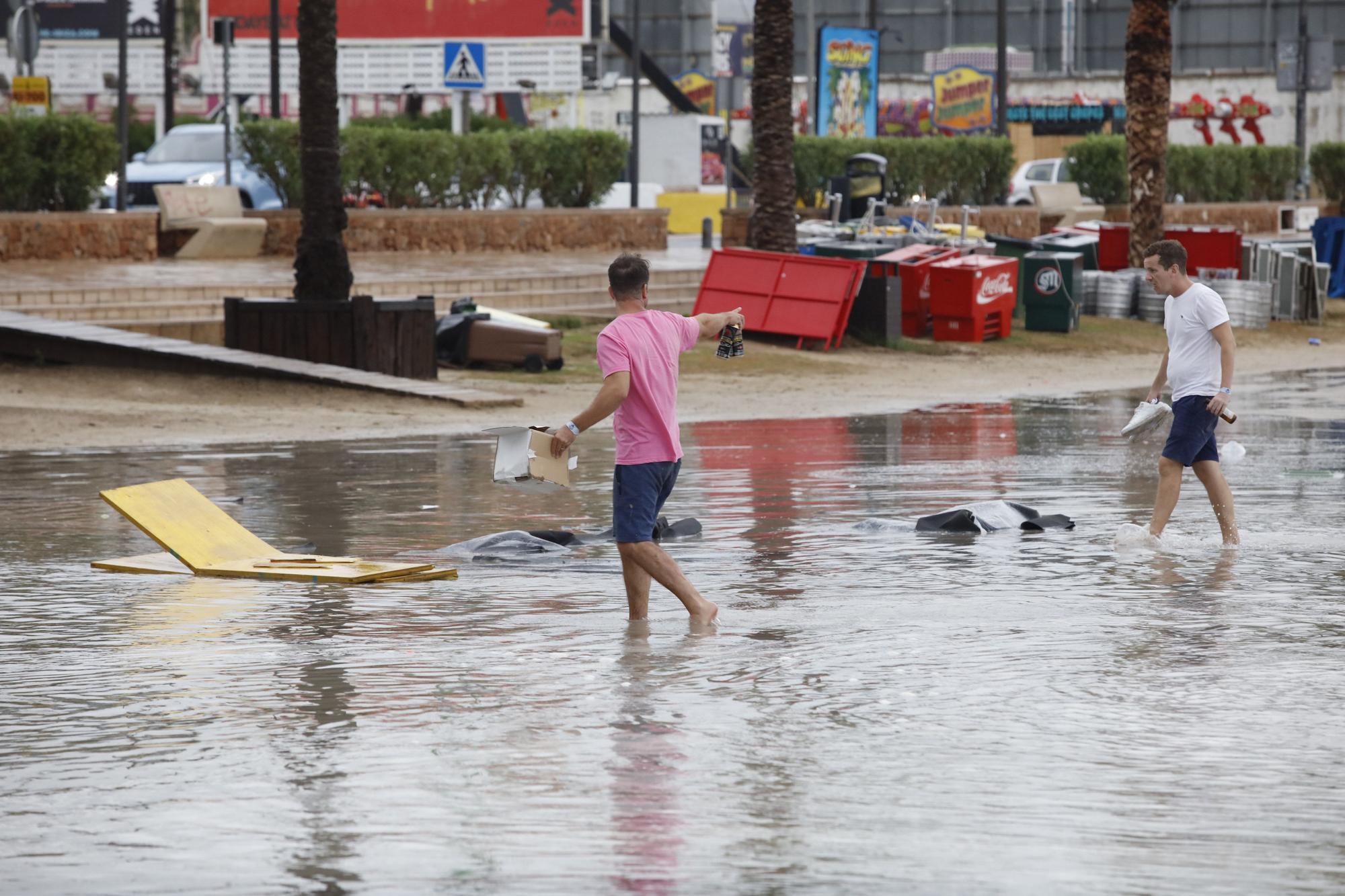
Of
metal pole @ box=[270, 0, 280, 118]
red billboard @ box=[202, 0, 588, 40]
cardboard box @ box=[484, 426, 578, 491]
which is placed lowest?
cardboard box @ box=[484, 426, 578, 491]

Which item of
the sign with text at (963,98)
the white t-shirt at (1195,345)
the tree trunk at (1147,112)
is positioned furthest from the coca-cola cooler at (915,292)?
the sign with text at (963,98)

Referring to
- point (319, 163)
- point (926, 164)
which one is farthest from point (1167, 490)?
point (926, 164)

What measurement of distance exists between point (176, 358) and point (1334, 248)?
866 inches

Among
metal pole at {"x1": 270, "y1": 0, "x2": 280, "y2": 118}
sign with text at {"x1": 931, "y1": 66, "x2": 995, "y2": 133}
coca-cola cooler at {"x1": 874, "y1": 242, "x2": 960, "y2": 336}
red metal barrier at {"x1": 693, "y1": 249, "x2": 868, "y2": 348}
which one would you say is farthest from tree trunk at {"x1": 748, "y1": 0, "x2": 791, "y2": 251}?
sign with text at {"x1": 931, "y1": 66, "x2": 995, "y2": 133}

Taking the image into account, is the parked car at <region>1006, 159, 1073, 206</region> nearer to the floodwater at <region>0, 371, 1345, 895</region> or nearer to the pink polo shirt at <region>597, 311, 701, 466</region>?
the floodwater at <region>0, 371, 1345, 895</region>

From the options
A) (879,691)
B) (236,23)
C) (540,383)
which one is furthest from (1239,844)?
(236,23)

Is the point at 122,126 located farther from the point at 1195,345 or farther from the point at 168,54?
the point at 1195,345

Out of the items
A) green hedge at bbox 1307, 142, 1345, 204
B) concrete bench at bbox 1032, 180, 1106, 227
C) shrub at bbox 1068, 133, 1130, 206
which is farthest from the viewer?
green hedge at bbox 1307, 142, 1345, 204

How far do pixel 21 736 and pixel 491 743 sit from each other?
1.44 metres

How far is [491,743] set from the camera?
602cm

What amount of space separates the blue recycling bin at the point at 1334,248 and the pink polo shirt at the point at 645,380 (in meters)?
27.9

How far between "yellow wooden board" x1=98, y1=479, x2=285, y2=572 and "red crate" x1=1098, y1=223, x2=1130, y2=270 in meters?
23.3

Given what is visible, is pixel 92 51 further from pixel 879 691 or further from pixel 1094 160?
Result: pixel 879 691

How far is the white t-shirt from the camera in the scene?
9.87 m
